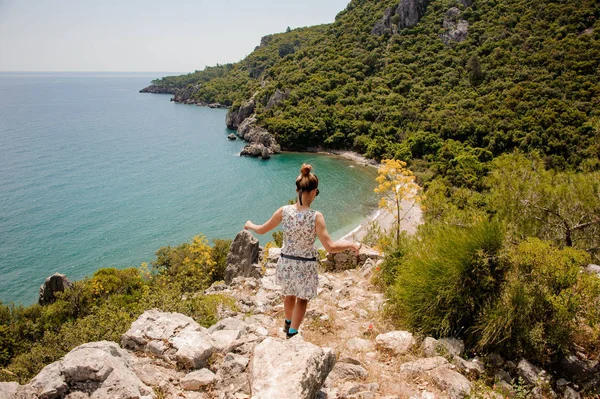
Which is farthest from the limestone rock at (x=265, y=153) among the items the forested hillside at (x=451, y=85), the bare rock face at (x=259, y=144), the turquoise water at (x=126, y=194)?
the forested hillside at (x=451, y=85)

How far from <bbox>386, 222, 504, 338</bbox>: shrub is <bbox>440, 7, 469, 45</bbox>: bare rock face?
88.3 meters

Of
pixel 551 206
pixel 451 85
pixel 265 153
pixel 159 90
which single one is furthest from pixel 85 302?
pixel 159 90

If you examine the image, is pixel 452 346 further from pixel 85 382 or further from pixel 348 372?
pixel 85 382

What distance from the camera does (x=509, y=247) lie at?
5.39 m

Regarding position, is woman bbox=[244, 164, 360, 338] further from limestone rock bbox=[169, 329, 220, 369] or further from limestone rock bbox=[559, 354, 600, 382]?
limestone rock bbox=[559, 354, 600, 382]

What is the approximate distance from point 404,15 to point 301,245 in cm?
9792

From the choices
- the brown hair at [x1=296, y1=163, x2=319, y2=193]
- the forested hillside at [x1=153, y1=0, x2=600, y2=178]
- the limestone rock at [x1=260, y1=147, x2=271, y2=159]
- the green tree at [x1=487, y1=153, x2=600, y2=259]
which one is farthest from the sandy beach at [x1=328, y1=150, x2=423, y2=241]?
the limestone rock at [x1=260, y1=147, x2=271, y2=159]

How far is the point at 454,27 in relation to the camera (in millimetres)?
81125

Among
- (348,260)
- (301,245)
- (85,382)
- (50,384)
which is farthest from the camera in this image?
(348,260)

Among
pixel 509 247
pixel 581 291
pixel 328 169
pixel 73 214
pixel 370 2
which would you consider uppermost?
pixel 370 2

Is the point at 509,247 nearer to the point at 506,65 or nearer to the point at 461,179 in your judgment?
the point at 461,179

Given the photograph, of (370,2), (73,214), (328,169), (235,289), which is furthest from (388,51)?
(235,289)

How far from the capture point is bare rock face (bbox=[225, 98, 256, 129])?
88812mm

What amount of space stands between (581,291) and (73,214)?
48.9 m
